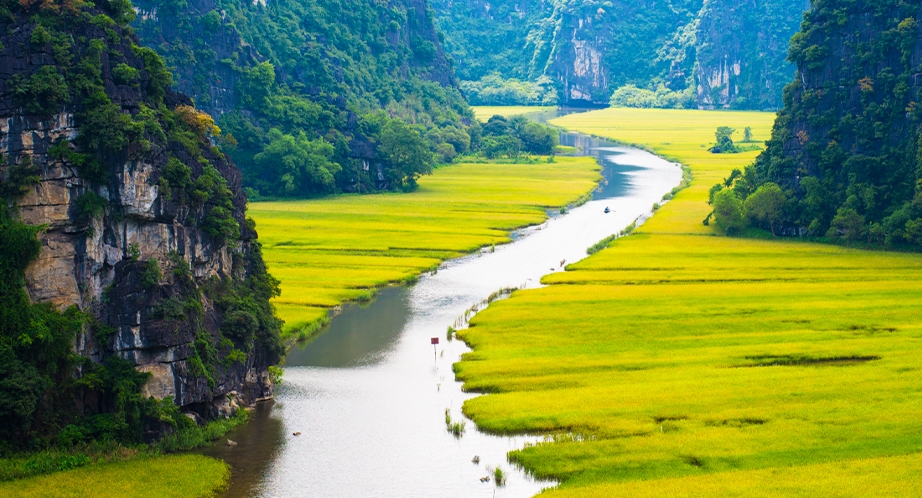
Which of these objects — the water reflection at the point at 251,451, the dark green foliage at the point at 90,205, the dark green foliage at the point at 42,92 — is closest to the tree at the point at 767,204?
the water reflection at the point at 251,451

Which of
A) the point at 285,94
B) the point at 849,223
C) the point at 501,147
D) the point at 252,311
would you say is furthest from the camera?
the point at 501,147

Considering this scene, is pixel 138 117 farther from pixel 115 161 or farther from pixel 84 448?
pixel 84 448

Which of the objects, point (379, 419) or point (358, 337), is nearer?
point (379, 419)

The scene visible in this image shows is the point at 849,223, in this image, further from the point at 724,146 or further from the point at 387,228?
the point at 724,146

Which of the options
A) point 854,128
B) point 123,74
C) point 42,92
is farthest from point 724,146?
point 42,92

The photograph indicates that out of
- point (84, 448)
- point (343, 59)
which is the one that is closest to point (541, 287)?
point (84, 448)

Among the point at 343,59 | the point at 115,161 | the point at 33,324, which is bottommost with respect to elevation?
the point at 33,324
